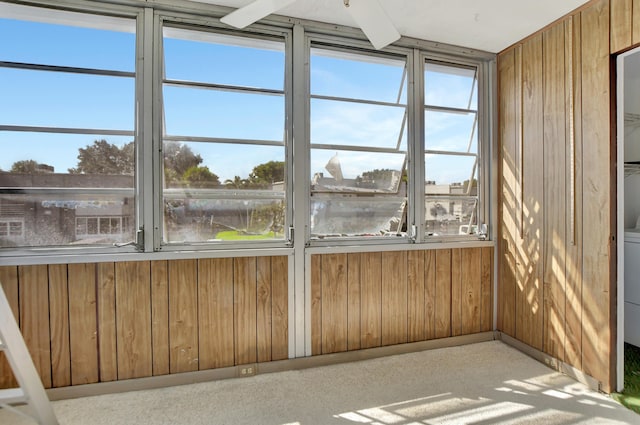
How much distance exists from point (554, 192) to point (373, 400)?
77.9 inches

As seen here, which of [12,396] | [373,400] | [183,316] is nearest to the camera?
[12,396]

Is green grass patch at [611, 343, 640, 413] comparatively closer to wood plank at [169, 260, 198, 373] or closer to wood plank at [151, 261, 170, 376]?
wood plank at [169, 260, 198, 373]

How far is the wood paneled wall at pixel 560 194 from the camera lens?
2279 mm

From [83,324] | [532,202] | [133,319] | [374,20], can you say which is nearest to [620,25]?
[532,202]

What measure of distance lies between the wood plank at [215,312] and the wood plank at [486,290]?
2182 millimetres

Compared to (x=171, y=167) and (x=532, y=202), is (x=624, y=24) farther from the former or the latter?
(x=171, y=167)

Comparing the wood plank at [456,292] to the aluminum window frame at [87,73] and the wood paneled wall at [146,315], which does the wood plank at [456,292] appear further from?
the aluminum window frame at [87,73]

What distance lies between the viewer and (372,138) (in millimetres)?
2873

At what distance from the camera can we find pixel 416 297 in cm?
294

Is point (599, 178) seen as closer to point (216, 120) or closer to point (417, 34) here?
point (417, 34)

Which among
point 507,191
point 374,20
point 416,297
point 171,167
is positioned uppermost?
point 374,20

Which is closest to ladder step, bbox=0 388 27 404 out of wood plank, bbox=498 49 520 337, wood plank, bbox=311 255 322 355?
wood plank, bbox=311 255 322 355

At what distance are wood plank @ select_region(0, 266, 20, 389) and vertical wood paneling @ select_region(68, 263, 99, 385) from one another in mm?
286

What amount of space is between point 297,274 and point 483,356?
165cm
